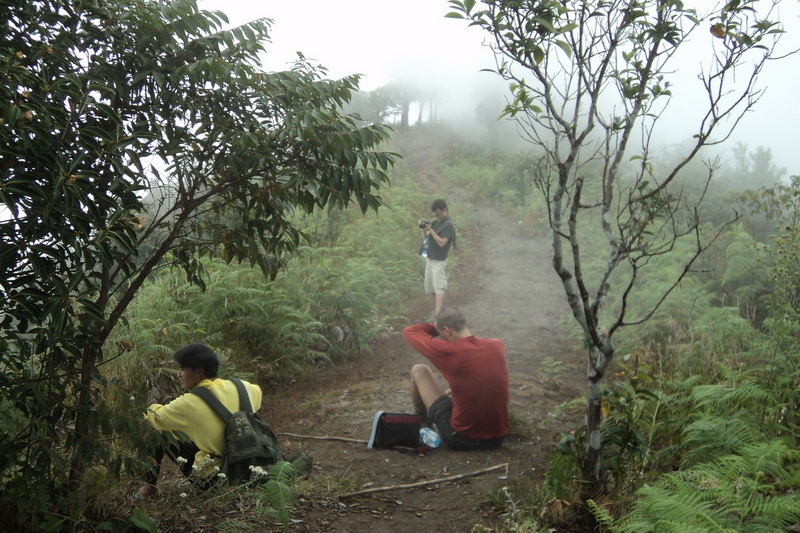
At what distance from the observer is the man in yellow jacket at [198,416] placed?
445 cm

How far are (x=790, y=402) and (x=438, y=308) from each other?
21.4ft

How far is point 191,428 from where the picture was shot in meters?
4.55

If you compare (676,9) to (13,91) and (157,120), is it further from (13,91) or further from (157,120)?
(13,91)

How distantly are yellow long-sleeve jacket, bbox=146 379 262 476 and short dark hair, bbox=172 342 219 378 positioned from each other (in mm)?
136

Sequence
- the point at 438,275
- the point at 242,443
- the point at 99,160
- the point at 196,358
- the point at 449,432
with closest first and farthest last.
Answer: the point at 99,160 → the point at 242,443 → the point at 196,358 → the point at 449,432 → the point at 438,275

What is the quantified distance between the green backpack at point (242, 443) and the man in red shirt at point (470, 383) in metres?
1.88

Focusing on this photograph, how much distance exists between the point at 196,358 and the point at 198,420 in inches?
17.9

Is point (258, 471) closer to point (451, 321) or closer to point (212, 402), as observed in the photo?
point (212, 402)

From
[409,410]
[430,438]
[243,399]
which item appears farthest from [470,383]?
[243,399]

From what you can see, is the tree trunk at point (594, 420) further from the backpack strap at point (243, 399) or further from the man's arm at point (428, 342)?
the backpack strap at point (243, 399)

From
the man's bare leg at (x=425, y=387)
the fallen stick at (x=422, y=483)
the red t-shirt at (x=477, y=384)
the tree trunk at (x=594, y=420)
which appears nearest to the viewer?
the tree trunk at (x=594, y=420)

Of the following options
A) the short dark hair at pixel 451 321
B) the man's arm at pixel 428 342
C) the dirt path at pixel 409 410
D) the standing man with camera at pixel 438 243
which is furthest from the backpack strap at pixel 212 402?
the standing man with camera at pixel 438 243

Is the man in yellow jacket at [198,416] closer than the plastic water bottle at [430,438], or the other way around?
the man in yellow jacket at [198,416]

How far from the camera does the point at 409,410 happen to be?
729cm
